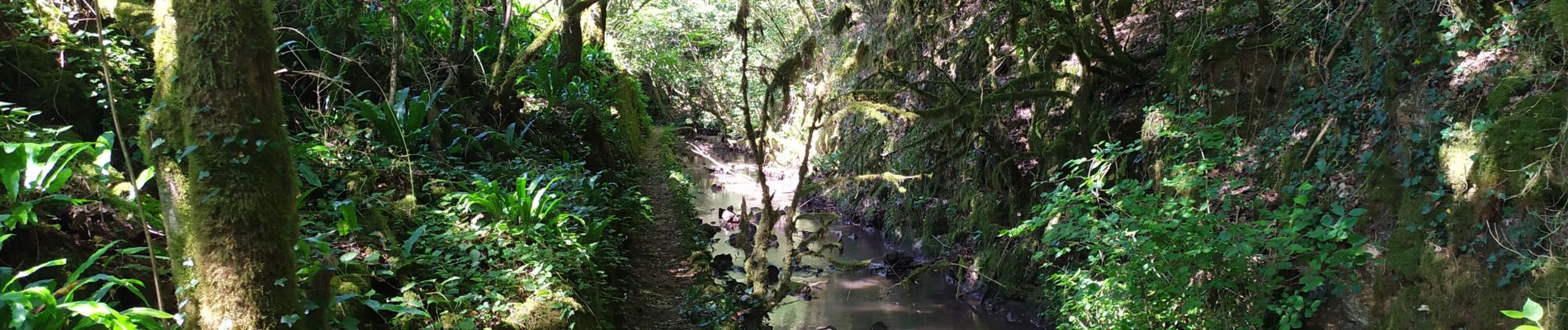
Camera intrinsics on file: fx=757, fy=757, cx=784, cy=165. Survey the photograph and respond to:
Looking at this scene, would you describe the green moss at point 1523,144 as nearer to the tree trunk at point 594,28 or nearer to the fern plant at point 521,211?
the fern plant at point 521,211

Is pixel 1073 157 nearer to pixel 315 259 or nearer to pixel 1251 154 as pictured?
pixel 1251 154

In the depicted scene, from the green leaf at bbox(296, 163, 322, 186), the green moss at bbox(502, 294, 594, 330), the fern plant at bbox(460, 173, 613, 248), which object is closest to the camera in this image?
the green moss at bbox(502, 294, 594, 330)

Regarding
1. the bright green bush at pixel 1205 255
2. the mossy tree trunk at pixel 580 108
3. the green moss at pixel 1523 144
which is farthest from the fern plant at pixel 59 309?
the green moss at pixel 1523 144

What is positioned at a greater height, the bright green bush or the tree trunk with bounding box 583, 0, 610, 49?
the tree trunk with bounding box 583, 0, 610, 49

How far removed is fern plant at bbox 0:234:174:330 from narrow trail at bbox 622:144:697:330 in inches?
106

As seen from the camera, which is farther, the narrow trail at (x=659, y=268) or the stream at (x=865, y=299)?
the stream at (x=865, y=299)

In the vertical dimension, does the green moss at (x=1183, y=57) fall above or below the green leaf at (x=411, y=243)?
above

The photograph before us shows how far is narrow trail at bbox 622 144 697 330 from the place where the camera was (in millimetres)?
4996

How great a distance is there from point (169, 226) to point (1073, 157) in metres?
5.89

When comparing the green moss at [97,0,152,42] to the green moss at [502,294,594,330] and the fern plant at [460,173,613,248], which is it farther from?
the green moss at [502,294,594,330]

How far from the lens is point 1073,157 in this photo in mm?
6336

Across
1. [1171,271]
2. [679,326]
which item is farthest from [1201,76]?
[679,326]

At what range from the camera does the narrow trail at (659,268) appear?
197 inches

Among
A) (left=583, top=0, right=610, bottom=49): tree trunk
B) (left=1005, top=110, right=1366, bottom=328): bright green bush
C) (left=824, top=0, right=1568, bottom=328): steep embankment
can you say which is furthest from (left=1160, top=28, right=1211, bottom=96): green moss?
(left=583, top=0, right=610, bottom=49): tree trunk
